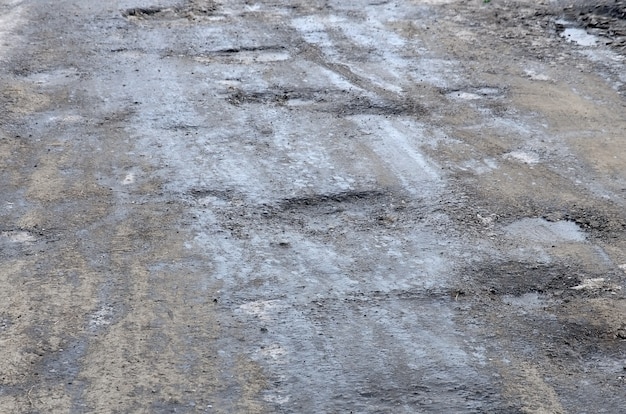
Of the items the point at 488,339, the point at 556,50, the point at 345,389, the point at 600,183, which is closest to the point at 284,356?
the point at 345,389

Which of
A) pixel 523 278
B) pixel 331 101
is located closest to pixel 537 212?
pixel 523 278

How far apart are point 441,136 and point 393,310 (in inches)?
109

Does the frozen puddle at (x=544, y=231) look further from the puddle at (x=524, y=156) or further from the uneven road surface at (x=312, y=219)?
the puddle at (x=524, y=156)

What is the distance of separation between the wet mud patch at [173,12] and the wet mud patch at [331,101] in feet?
9.24

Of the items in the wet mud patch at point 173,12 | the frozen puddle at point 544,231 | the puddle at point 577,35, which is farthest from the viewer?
the wet mud patch at point 173,12

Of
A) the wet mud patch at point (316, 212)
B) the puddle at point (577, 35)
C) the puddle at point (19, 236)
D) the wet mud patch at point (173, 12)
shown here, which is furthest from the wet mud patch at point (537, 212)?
the wet mud patch at point (173, 12)

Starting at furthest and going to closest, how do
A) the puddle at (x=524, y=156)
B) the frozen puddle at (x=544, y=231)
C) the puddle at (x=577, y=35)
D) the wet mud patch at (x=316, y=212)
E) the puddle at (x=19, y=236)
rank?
the puddle at (x=577, y=35) → the puddle at (x=524, y=156) → the wet mud patch at (x=316, y=212) → the frozen puddle at (x=544, y=231) → the puddle at (x=19, y=236)

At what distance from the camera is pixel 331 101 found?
27.3ft

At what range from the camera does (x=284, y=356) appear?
15.5 ft

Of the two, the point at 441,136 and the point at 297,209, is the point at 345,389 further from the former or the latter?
the point at 441,136

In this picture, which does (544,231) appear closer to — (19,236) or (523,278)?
(523,278)

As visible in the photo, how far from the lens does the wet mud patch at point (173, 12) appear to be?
428 inches

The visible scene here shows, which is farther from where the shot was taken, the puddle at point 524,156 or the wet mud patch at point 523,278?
the puddle at point 524,156

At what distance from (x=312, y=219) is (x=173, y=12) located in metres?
5.70
